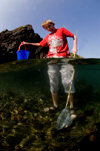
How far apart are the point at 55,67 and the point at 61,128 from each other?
95.0 inches

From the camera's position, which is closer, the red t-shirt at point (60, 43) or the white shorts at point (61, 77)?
the red t-shirt at point (60, 43)

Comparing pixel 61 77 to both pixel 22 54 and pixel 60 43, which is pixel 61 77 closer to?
pixel 60 43

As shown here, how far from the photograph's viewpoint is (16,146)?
3459 millimetres

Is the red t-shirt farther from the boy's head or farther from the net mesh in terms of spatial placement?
the net mesh

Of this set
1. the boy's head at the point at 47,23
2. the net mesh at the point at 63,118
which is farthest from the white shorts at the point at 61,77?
the boy's head at the point at 47,23

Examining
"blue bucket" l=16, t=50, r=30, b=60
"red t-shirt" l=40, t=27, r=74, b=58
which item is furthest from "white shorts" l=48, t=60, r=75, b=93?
"blue bucket" l=16, t=50, r=30, b=60

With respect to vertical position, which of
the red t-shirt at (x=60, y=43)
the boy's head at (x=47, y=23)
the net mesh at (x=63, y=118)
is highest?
the boy's head at (x=47, y=23)

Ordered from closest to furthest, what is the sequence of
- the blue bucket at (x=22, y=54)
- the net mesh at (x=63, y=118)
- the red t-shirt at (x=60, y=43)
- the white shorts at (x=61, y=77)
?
the net mesh at (x=63, y=118)
the red t-shirt at (x=60, y=43)
the white shorts at (x=61, y=77)
the blue bucket at (x=22, y=54)

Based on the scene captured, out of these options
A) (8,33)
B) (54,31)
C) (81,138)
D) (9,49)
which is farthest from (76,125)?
(8,33)

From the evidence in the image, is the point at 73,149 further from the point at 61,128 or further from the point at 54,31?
the point at 54,31

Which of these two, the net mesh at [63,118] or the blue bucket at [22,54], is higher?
the blue bucket at [22,54]

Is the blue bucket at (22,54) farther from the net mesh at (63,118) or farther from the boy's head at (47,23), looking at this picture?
the net mesh at (63,118)

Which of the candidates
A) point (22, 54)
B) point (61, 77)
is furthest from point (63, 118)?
point (22, 54)

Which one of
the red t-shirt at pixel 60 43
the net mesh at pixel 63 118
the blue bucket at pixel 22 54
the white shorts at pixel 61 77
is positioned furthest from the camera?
the blue bucket at pixel 22 54
